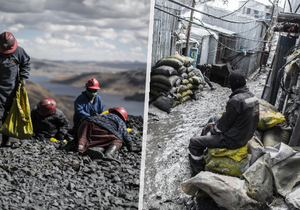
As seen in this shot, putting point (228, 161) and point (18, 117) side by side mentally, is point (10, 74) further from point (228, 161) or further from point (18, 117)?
point (228, 161)

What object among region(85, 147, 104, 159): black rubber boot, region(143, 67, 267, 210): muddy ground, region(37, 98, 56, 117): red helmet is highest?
region(37, 98, 56, 117): red helmet

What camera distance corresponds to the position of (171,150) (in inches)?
172

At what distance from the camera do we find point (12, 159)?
246 cm

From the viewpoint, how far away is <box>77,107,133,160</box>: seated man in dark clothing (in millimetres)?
3033

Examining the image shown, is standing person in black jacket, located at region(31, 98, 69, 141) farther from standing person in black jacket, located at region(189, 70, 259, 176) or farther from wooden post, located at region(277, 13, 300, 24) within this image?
wooden post, located at region(277, 13, 300, 24)

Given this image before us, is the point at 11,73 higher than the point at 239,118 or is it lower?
higher

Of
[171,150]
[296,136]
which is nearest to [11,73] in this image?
[171,150]

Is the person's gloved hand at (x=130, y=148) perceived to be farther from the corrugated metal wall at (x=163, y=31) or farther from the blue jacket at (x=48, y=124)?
the corrugated metal wall at (x=163, y=31)

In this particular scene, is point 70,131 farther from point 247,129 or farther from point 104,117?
point 247,129

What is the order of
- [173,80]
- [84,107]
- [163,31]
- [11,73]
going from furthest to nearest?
[163,31] → [173,80] → [84,107] → [11,73]

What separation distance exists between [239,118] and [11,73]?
108 inches

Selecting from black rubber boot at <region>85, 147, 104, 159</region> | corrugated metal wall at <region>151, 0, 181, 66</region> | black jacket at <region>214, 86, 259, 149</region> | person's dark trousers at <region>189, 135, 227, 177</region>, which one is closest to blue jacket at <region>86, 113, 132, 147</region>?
black rubber boot at <region>85, 147, 104, 159</region>

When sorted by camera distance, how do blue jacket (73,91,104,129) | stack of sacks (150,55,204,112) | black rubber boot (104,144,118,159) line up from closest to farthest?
black rubber boot (104,144,118,159)
blue jacket (73,91,104,129)
stack of sacks (150,55,204,112)

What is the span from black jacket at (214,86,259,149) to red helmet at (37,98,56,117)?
2.33 meters
